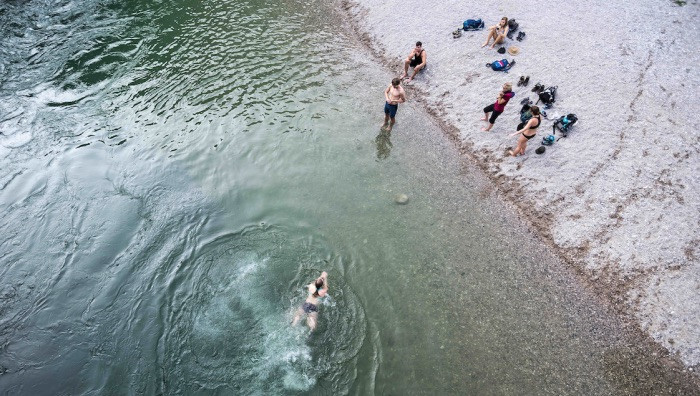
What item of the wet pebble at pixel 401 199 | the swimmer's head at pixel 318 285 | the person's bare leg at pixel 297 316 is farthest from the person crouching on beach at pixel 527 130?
the person's bare leg at pixel 297 316

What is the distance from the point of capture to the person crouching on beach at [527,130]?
1479 cm

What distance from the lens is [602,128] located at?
52.1 ft

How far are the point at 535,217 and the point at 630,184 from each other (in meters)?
3.71

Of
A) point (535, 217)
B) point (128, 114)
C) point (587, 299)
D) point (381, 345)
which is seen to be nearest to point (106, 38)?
point (128, 114)

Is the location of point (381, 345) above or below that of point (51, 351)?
above

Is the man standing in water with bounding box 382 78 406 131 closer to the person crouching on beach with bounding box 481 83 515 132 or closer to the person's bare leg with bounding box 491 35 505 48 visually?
the person crouching on beach with bounding box 481 83 515 132

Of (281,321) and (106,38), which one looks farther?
(106,38)

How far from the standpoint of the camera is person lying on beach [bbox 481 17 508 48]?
19656 mm

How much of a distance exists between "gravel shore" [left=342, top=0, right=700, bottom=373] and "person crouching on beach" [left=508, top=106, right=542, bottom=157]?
1.19 feet

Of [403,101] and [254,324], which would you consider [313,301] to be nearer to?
[254,324]

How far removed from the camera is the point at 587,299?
479 inches

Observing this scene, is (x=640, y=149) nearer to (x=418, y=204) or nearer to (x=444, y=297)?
(x=418, y=204)

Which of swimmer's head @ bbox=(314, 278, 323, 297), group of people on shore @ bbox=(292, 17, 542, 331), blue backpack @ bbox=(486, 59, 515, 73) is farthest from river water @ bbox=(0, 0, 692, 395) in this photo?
blue backpack @ bbox=(486, 59, 515, 73)

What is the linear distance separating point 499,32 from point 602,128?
7.51m
